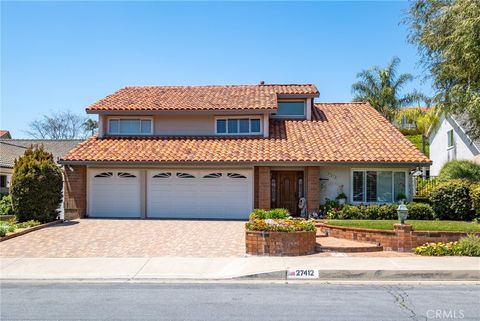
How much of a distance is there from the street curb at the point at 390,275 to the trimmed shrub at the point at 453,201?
9.08 m

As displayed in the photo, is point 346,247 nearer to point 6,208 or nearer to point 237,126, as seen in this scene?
point 237,126

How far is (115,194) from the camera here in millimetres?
20625

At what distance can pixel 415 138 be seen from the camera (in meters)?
45.9

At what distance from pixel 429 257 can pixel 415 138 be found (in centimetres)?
3711

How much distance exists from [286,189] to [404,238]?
8.51 m

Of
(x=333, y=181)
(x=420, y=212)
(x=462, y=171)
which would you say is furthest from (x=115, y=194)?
(x=462, y=171)

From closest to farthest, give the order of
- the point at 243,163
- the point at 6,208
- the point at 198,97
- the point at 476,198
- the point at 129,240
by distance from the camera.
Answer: the point at 129,240, the point at 476,198, the point at 243,163, the point at 6,208, the point at 198,97

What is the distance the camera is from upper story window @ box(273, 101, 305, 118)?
2431 centimetres

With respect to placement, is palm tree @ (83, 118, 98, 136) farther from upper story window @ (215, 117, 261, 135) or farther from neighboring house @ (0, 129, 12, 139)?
upper story window @ (215, 117, 261, 135)

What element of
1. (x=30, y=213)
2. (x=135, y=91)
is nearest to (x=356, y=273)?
(x=30, y=213)

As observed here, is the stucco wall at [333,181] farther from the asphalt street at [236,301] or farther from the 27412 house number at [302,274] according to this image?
the asphalt street at [236,301]

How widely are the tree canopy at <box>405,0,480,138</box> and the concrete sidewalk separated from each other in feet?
26.9

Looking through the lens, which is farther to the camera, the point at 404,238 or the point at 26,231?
the point at 26,231

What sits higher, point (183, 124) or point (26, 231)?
point (183, 124)
